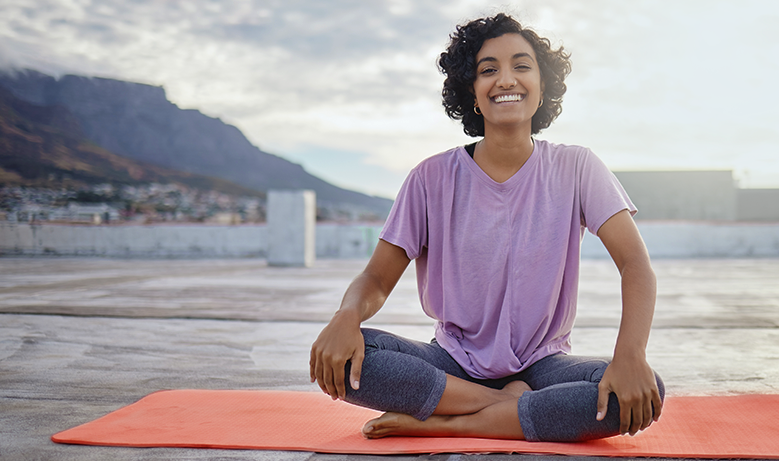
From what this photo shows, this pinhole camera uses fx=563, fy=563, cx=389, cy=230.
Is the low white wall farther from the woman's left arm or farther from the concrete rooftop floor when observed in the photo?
the woman's left arm

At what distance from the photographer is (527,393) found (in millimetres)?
1427

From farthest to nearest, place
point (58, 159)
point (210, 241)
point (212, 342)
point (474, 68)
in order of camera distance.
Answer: point (58, 159), point (210, 241), point (212, 342), point (474, 68)

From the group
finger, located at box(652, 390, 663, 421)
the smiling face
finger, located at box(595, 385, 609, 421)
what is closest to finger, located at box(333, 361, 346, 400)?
finger, located at box(595, 385, 609, 421)

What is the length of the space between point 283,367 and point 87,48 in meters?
34.2

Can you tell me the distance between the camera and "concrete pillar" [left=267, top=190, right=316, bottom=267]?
9.92 m

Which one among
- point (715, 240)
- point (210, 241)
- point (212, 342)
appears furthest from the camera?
point (715, 240)

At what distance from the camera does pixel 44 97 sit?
2922 cm

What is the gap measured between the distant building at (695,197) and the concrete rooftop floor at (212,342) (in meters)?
17.6

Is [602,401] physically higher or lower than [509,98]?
lower

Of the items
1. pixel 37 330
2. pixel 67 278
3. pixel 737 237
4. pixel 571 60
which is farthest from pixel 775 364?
pixel 737 237

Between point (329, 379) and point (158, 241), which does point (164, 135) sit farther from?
point (329, 379)

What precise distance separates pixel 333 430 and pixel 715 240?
44.7ft

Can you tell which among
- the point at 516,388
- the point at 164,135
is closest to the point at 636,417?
the point at 516,388

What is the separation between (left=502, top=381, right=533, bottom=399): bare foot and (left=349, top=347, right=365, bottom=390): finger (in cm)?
42
